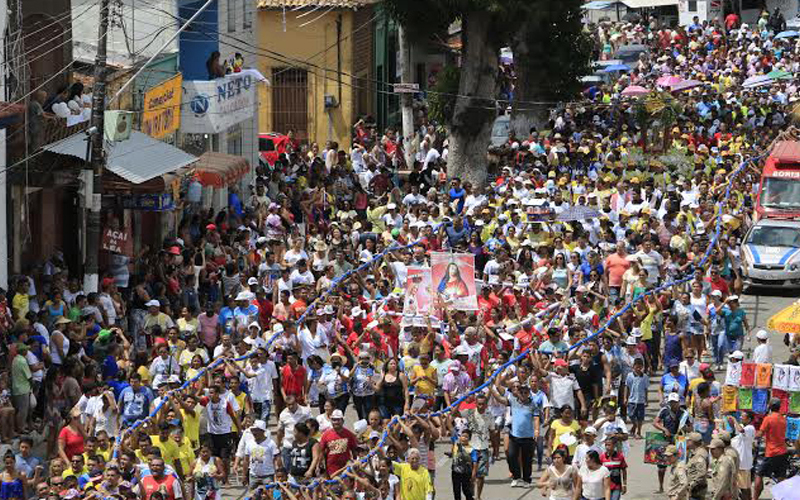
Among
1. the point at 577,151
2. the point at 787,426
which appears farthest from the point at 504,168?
the point at 787,426

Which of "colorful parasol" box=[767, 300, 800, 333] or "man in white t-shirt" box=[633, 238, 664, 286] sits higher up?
"man in white t-shirt" box=[633, 238, 664, 286]

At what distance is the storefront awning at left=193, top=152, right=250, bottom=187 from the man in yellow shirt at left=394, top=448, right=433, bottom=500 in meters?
13.9

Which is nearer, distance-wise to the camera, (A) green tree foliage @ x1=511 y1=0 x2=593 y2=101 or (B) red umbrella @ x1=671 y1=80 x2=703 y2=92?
(A) green tree foliage @ x1=511 y1=0 x2=593 y2=101

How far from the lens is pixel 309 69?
1937 inches

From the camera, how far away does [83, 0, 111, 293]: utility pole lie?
28.3 metres

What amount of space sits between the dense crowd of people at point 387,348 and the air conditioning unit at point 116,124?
82.7 inches

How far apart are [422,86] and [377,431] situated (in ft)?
118

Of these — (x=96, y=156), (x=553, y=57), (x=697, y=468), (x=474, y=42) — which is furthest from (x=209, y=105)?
(x=697, y=468)

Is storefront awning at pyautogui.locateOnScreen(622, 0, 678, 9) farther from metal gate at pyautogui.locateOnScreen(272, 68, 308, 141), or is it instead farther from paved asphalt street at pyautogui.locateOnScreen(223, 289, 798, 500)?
paved asphalt street at pyautogui.locateOnScreen(223, 289, 798, 500)

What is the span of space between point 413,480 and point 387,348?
5626 mm

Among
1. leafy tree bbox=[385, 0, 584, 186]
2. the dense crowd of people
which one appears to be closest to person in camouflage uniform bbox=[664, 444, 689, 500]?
the dense crowd of people

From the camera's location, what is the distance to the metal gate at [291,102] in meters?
49.4

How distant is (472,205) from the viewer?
121 ft

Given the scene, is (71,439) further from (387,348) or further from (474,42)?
(474,42)
